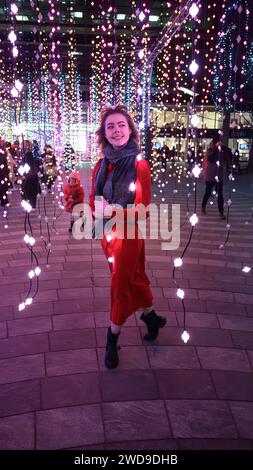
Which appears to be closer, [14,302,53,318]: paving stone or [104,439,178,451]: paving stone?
[104,439,178,451]: paving stone

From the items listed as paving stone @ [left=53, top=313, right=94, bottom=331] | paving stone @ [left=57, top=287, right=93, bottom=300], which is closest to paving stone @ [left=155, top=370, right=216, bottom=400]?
paving stone @ [left=53, top=313, right=94, bottom=331]

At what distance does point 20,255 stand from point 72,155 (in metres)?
11.7

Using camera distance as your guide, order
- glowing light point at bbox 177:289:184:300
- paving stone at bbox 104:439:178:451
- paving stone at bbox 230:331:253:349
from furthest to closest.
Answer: glowing light point at bbox 177:289:184:300
paving stone at bbox 230:331:253:349
paving stone at bbox 104:439:178:451

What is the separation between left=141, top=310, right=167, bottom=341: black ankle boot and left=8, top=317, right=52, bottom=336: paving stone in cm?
86

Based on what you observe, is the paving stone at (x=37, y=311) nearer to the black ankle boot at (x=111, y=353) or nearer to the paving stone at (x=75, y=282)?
the paving stone at (x=75, y=282)

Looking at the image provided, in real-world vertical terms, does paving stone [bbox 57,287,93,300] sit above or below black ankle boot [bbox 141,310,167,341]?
above

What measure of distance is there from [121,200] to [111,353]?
1.10 metres

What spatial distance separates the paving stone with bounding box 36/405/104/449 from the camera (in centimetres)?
225

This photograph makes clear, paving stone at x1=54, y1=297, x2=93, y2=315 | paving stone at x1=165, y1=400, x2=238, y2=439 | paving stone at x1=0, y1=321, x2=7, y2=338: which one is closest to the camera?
paving stone at x1=165, y1=400, x2=238, y2=439

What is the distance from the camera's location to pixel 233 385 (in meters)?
2.80

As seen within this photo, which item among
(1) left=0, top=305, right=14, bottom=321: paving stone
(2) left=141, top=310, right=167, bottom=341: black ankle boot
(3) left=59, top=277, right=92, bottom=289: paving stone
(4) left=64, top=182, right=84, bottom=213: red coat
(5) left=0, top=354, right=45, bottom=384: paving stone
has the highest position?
(4) left=64, top=182, right=84, bottom=213: red coat

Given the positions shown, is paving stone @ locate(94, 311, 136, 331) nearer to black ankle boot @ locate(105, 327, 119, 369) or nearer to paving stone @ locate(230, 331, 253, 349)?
black ankle boot @ locate(105, 327, 119, 369)

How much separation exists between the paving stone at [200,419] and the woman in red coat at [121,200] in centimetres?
63

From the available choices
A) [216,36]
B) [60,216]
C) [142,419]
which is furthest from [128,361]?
[216,36]
